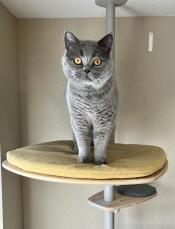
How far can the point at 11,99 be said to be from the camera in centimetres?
137

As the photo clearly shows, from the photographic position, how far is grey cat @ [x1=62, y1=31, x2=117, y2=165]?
89 centimetres

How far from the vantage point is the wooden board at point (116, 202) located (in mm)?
1029

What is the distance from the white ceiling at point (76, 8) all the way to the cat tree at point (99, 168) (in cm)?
8

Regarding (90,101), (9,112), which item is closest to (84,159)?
(90,101)

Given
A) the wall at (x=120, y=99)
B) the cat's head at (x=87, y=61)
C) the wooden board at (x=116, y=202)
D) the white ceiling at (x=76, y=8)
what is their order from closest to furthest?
the cat's head at (x=87, y=61), the wooden board at (x=116, y=202), the white ceiling at (x=76, y=8), the wall at (x=120, y=99)

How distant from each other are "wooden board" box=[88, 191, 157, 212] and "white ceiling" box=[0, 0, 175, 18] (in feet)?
2.35

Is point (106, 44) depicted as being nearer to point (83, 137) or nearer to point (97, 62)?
point (97, 62)

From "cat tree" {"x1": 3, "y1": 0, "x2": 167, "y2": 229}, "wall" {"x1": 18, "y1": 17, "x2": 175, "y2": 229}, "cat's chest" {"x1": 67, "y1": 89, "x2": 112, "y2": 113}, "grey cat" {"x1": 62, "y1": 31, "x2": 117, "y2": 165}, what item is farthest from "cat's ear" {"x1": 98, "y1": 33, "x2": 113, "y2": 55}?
"wall" {"x1": 18, "y1": 17, "x2": 175, "y2": 229}

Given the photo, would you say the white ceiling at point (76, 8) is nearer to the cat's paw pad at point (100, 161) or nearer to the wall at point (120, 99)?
the wall at point (120, 99)

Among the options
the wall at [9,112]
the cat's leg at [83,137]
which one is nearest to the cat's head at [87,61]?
the cat's leg at [83,137]

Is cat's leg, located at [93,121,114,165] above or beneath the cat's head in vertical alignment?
beneath

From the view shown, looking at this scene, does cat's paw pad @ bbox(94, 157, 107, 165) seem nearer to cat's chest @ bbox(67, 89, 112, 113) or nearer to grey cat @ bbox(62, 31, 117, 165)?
grey cat @ bbox(62, 31, 117, 165)

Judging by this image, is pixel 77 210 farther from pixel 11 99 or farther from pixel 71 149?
pixel 11 99

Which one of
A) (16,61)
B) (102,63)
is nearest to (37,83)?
(16,61)
